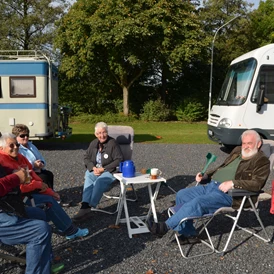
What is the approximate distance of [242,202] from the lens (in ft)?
11.6

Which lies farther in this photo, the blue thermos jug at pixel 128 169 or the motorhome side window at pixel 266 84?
the motorhome side window at pixel 266 84

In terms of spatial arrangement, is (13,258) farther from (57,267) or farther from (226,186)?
(226,186)

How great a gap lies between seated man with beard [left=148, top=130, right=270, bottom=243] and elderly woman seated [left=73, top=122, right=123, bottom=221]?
2.62 feet

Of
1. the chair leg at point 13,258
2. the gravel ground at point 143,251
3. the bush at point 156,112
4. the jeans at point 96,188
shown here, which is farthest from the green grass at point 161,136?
the chair leg at point 13,258

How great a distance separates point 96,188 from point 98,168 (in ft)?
1.06

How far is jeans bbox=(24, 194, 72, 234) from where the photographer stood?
10.7 ft

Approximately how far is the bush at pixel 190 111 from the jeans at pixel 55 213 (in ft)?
58.3

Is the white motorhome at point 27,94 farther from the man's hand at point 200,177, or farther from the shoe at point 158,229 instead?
the shoe at point 158,229

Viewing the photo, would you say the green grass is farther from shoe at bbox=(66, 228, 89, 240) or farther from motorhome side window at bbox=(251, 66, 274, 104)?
shoe at bbox=(66, 228, 89, 240)

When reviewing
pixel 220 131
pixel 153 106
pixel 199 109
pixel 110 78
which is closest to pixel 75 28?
pixel 110 78

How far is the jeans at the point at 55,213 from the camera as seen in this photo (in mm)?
3273

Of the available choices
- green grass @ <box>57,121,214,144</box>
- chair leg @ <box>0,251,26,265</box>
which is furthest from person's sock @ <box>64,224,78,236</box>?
green grass @ <box>57,121,214,144</box>

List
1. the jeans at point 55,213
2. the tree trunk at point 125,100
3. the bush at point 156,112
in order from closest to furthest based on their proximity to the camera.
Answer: the jeans at point 55,213, the bush at point 156,112, the tree trunk at point 125,100

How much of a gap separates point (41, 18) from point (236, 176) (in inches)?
947
